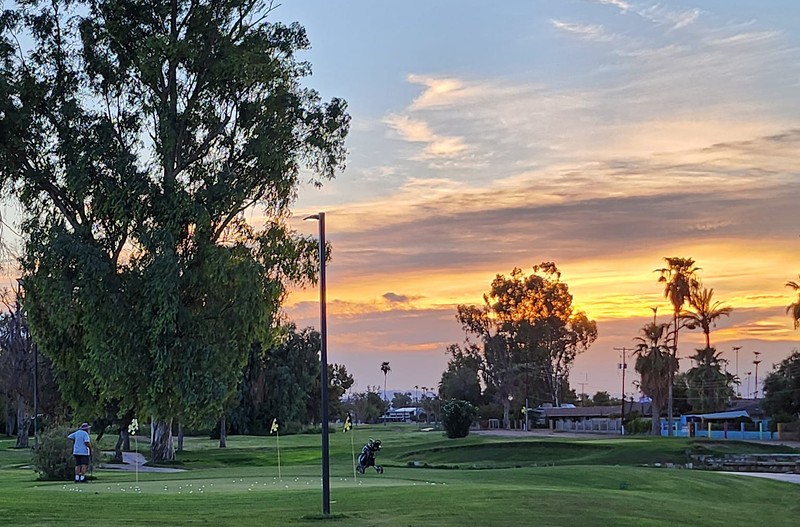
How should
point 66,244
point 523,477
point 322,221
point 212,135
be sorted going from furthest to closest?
1. point 212,135
2. point 66,244
3. point 523,477
4. point 322,221

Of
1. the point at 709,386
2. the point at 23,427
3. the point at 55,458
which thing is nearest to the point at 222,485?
the point at 55,458

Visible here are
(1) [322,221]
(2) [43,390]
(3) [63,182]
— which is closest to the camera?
(1) [322,221]

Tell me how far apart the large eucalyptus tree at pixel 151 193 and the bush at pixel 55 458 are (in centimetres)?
268

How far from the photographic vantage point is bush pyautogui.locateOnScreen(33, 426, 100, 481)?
3347 cm

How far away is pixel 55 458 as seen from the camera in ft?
110

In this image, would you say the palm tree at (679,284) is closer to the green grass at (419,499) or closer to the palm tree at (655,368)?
the palm tree at (655,368)

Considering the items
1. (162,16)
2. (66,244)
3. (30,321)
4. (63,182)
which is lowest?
(30,321)

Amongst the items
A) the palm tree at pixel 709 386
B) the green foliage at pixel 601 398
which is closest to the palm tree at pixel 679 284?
the palm tree at pixel 709 386

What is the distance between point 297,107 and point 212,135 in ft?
13.2

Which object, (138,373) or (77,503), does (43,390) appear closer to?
(138,373)

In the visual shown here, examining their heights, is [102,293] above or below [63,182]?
below

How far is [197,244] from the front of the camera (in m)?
36.1

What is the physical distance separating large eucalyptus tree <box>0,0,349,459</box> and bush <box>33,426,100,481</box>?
2.68 meters

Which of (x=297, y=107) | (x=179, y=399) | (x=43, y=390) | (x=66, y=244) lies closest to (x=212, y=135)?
(x=297, y=107)
